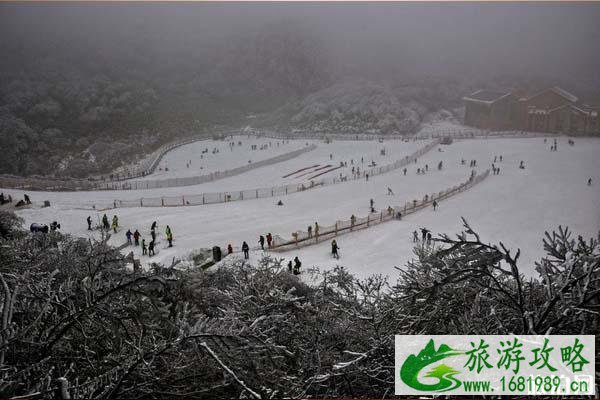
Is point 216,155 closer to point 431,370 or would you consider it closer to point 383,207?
point 383,207

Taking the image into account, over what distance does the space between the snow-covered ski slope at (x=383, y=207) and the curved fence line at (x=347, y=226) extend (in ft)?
1.15

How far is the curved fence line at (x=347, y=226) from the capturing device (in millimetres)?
18547

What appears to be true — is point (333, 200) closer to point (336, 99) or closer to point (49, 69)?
point (336, 99)

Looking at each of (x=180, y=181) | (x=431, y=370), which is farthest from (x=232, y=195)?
(x=431, y=370)

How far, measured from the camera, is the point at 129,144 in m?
57.3

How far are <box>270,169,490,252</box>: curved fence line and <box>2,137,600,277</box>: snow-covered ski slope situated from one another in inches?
13.8

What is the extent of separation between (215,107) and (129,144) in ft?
86.1

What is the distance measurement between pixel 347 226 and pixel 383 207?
256 inches

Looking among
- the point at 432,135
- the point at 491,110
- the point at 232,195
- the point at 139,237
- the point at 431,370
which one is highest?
the point at 491,110

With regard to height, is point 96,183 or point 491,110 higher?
point 491,110

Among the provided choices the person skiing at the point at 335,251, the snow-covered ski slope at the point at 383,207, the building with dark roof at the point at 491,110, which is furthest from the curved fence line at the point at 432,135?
the person skiing at the point at 335,251

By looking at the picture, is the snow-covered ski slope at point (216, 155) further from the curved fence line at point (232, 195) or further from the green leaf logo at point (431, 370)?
the green leaf logo at point (431, 370)

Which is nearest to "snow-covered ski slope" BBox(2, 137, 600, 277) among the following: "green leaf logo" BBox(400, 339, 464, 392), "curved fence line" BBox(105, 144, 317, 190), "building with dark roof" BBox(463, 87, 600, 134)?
"curved fence line" BBox(105, 144, 317, 190)

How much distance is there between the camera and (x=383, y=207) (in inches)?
1045
